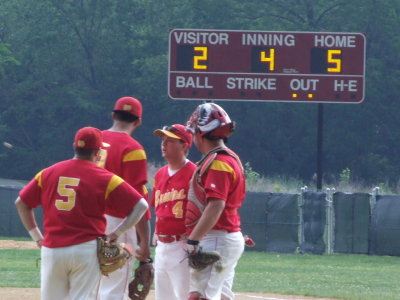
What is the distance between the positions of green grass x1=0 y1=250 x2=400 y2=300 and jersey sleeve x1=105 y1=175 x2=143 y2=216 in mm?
7401

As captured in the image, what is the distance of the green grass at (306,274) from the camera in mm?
15031

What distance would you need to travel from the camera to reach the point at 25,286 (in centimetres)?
1448

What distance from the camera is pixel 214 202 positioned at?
6.82m

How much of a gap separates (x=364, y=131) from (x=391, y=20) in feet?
18.9

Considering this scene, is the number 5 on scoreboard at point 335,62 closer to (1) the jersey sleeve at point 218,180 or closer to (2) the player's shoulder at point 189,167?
(2) the player's shoulder at point 189,167

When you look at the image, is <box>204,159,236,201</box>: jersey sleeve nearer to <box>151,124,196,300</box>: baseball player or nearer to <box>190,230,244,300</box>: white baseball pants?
<box>190,230,244,300</box>: white baseball pants

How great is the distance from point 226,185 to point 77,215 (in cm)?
97

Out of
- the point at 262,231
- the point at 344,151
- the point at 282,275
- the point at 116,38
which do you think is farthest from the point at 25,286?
the point at 116,38

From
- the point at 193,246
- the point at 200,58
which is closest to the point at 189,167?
the point at 193,246

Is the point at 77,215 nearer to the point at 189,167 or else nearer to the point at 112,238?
the point at 112,238

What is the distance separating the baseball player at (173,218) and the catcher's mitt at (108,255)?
655 millimetres

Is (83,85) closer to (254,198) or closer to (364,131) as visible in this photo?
(364,131)

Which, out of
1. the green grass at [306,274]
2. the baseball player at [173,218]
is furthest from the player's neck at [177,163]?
the green grass at [306,274]

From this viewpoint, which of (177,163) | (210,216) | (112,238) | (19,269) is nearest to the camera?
(210,216)
